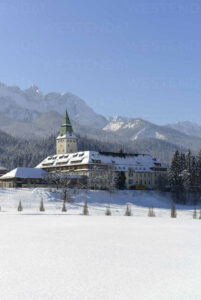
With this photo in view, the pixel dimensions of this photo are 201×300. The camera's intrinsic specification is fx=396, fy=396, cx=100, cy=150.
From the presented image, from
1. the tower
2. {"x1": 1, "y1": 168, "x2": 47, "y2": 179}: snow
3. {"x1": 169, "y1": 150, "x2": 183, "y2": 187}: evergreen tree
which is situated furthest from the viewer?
the tower

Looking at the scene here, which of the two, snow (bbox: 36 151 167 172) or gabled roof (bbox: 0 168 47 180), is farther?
snow (bbox: 36 151 167 172)

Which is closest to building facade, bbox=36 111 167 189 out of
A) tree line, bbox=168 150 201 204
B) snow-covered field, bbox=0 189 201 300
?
tree line, bbox=168 150 201 204

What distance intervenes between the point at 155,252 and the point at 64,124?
5882 inches

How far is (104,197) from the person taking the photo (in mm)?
93562

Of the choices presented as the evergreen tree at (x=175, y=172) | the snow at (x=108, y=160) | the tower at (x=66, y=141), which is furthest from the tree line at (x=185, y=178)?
the tower at (x=66, y=141)

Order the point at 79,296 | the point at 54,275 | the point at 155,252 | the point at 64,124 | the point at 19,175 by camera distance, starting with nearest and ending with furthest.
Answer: the point at 79,296
the point at 54,275
the point at 155,252
the point at 19,175
the point at 64,124

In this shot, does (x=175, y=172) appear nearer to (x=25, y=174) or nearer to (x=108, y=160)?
(x=108, y=160)

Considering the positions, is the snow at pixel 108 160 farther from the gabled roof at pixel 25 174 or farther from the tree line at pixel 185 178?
the tree line at pixel 185 178

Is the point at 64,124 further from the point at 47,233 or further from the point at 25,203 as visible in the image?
the point at 47,233

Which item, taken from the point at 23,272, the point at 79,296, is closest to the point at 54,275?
the point at 23,272

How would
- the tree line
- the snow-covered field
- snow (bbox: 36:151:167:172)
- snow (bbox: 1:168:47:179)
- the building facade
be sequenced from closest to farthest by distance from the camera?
the snow-covered field < the tree line < snow (bbox: 1:168:47:179) < the building facade < snow (bbox: 36:151:167:172)

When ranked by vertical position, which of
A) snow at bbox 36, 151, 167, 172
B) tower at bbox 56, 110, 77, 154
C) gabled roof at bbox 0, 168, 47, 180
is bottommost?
gabled roof at bbox 0, 168, 47, 180

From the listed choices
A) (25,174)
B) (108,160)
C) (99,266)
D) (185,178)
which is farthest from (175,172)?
(99,266)

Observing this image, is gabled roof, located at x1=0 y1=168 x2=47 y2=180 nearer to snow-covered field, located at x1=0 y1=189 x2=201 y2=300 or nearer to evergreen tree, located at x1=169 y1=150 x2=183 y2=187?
evergreen tree, located at x1=169 y1=150 x2=183 y2=187
